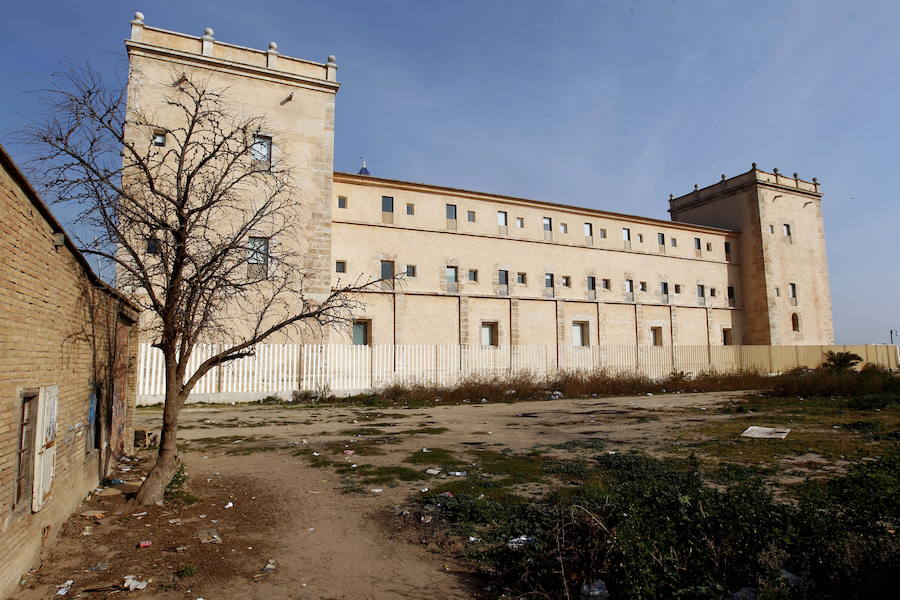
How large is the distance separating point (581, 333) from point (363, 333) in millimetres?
13970

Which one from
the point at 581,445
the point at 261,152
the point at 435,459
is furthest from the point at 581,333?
the point at 435,459

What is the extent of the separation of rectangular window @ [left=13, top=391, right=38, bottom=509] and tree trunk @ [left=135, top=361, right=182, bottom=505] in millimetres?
1927

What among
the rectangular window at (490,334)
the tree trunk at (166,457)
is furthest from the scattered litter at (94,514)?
the rectangular window at (490,334)

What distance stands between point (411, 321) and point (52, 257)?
21.9 meters

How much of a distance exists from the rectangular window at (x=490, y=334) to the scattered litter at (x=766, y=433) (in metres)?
18.9

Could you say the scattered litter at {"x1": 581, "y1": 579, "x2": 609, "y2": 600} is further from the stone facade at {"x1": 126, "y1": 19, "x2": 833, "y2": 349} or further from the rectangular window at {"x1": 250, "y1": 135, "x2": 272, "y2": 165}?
the stone facade at {"x1": 126, "y1": 19, "x2": 833, "y2": 349}

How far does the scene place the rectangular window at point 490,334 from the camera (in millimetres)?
28938

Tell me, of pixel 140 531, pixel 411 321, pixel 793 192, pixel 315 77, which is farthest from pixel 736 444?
pixel 793 192

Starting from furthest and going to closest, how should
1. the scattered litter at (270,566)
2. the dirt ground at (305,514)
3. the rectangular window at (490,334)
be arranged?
1. the rectangular window at (490,334)
2. the scattered litter at (270,566)
3. the dirt ground at (305,514)

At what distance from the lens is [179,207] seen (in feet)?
21.6

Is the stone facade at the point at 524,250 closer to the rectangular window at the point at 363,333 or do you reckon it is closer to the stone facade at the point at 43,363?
the rectangular window at the point at 363,333

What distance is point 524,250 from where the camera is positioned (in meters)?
30.5

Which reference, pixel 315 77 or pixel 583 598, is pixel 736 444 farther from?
pixel 315 77

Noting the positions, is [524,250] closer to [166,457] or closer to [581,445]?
[581,445]
